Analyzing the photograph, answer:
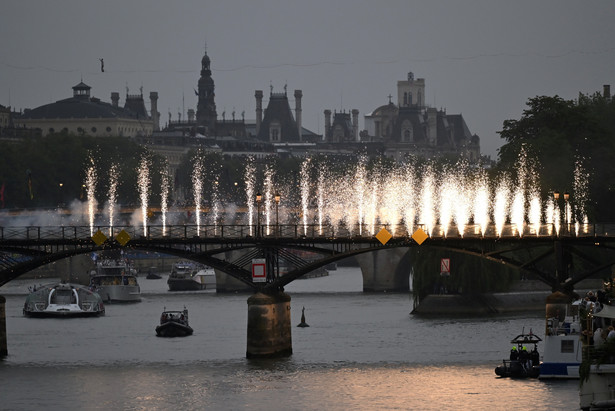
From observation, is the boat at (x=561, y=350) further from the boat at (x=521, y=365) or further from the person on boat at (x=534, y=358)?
the person on boat at (x=534, y=358)

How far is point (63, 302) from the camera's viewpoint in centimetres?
13050

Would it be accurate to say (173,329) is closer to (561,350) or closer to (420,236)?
(420,236)

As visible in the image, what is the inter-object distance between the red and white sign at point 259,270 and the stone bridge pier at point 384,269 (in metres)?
59.3

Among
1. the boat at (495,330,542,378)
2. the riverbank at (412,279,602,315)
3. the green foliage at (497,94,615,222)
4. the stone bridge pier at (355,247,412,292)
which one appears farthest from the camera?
the stone bridge pier at (355,247,412,292)

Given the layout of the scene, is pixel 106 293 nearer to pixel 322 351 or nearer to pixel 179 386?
pixel 322 351

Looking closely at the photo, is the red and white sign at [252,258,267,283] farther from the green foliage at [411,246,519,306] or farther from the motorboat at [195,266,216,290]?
the motorboat at [195,266,216,290]

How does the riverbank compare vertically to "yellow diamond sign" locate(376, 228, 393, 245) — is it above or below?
below

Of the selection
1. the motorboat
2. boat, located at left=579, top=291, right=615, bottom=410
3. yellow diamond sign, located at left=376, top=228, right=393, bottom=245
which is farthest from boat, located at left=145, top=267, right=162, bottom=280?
boat, located at left=579, top=291, right=615, bottom=410

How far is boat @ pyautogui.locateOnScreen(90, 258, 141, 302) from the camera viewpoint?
14625cm

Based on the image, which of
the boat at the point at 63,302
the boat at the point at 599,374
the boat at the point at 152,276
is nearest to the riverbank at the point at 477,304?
the boat at the point at 63,302

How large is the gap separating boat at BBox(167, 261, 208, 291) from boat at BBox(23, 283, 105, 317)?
110ft

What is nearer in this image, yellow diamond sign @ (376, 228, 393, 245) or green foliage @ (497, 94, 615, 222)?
yellow diamond sign @ (376, 228, 393, 245)

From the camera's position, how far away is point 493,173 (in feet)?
452

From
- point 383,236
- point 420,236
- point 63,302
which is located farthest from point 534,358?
point 63,302
